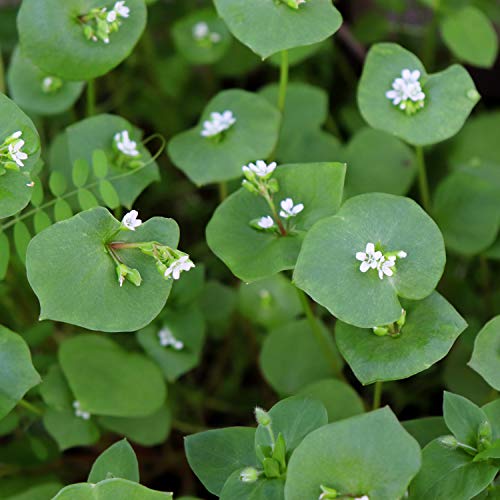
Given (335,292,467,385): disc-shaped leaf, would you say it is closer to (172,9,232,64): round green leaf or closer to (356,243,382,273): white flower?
(356,243,382,273): white flower

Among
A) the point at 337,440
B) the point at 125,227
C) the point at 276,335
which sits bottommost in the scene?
the point at 276,335

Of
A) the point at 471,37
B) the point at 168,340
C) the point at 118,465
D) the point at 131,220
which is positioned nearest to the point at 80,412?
the point at 168,340

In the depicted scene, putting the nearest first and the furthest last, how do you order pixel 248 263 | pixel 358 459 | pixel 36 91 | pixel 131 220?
pixel 358 459 < pixel 131 220 < pixel 248 263 < pixel 36 91

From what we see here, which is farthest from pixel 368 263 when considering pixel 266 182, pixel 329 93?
pixel 329 93

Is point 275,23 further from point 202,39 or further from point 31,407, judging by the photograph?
point 31,407

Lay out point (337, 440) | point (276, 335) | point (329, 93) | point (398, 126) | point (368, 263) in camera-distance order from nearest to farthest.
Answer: point (337, 440)
point (368, 263)
point (398, 126)
point (276, 335)
point (329, 93)

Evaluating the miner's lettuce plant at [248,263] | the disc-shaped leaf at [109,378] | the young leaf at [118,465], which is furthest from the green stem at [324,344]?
the young leaf at [118,465]

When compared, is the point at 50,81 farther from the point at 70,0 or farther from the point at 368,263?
the point at 368,263

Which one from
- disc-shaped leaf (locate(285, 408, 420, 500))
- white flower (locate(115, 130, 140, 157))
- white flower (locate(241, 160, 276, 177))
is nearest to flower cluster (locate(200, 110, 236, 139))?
white flower (locate(115, 130, 140, 157))
